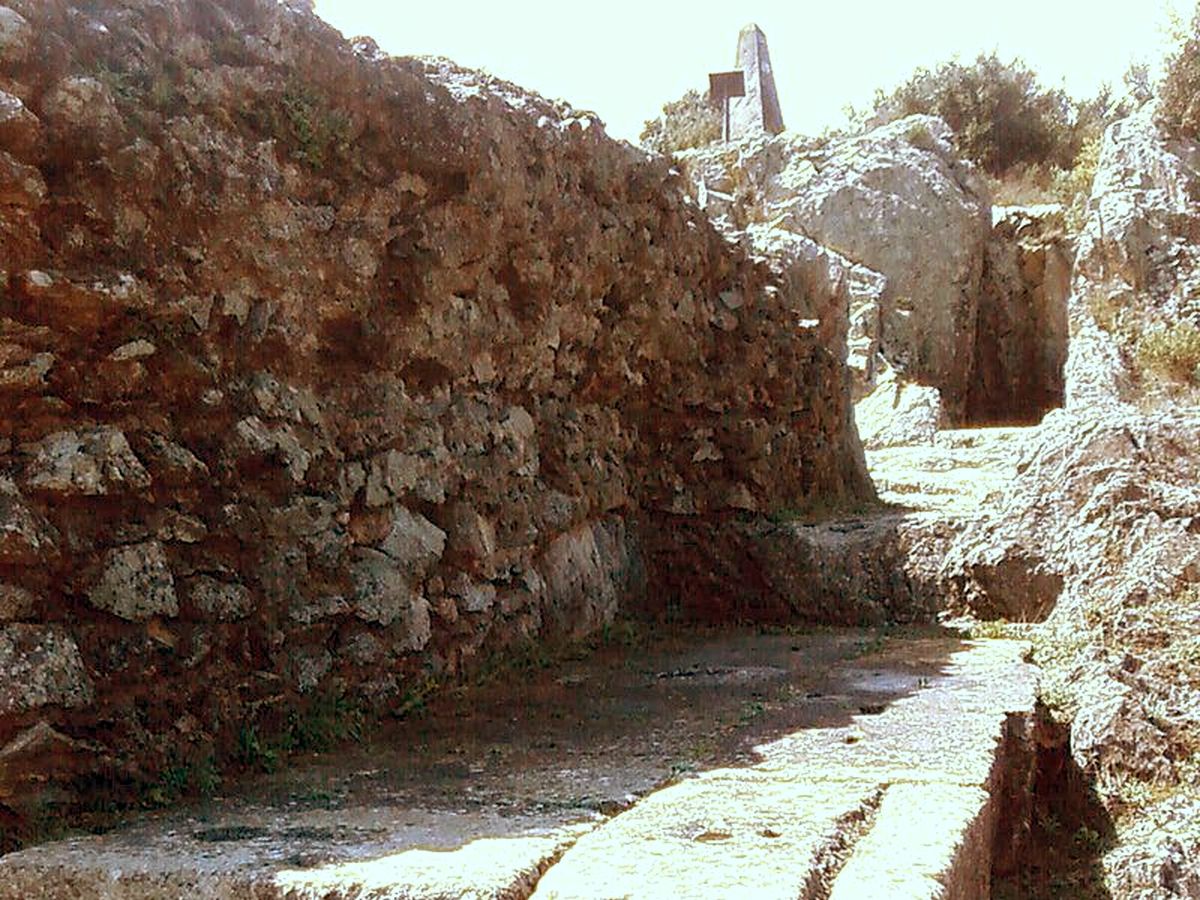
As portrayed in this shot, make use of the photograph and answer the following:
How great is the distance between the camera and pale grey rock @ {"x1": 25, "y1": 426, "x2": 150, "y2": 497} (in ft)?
9.58

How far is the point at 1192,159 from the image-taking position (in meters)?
12.0

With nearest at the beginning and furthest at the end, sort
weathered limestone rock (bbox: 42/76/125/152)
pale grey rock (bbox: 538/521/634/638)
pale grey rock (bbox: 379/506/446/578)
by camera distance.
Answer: weathered limestone rock (bbox: 42/76/125/152)
pale grey rock (bbox: 379/506/446/578)
pale grey rock (bbox: 538/521/634/638)

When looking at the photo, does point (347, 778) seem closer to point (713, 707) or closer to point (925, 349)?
point (713, 707)

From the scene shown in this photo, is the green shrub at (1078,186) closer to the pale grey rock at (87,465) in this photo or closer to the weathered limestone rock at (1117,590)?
the weathered limestone rock at (1117,590)

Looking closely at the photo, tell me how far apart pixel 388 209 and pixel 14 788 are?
7.56 feet

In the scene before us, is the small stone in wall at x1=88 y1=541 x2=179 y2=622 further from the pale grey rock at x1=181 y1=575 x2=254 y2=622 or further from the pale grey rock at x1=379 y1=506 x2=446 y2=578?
the pale grey rock at x1=379 y1=506 x2=446 y2=578

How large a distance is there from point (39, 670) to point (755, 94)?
20.4 meters

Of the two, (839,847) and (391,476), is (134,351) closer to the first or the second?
(391,476)

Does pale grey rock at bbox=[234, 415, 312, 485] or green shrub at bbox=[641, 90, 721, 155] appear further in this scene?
green shrub at bbox=[641, 90, 721, 155]

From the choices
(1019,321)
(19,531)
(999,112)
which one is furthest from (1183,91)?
(19,531)

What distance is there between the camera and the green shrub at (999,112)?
1900cm

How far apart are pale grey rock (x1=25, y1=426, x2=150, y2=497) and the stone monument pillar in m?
18.8

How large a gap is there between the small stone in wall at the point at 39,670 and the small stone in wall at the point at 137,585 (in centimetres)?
14

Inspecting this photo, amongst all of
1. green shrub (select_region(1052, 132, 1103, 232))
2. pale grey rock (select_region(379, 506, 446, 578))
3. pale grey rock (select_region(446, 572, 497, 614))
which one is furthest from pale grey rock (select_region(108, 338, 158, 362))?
green shrub (select_region(1052, 132, 1103, 232))
